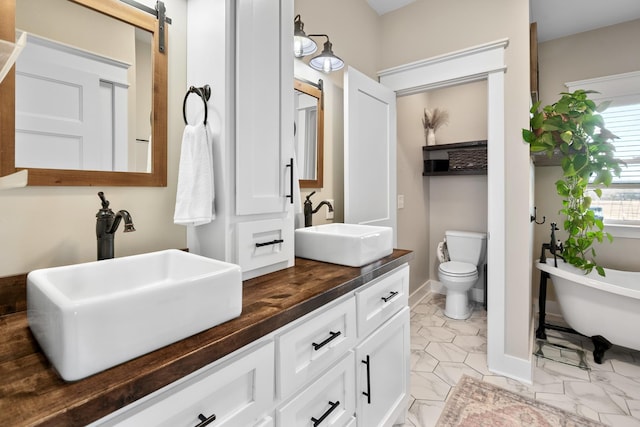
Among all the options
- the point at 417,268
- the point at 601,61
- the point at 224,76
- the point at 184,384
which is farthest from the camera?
the point at 417,268

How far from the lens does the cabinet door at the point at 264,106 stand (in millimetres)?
1170

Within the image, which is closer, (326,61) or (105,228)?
(105,228)

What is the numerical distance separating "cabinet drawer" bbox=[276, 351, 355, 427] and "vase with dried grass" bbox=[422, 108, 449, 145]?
10.0 ft

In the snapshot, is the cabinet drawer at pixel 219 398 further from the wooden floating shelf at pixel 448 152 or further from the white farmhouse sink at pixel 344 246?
the wooden floating shelf at pixel 448 152

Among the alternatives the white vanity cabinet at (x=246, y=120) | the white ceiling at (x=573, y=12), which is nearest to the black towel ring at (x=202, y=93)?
the white vanity cabinet at (x=246, y=120)

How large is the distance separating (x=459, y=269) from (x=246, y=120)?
102 inches

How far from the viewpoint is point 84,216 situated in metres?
1.01

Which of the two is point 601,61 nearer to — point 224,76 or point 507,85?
point 507,85

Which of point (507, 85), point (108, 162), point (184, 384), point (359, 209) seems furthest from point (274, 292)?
point (507, 85)

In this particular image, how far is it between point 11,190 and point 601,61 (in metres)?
4.20

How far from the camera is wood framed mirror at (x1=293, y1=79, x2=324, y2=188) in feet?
5.90

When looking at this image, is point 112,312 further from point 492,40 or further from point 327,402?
point 492,40

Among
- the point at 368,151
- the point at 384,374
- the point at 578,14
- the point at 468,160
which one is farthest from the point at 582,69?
the point at 384,374

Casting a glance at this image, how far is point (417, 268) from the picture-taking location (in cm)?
344
